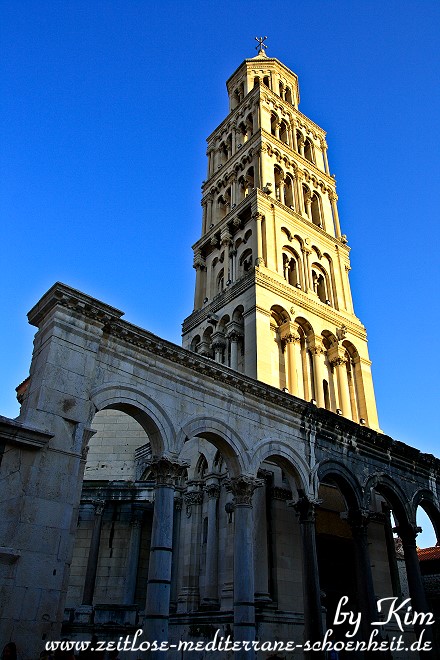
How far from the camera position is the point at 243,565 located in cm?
1553

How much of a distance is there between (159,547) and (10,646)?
478 centimetres

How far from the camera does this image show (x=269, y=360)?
79.9 feet

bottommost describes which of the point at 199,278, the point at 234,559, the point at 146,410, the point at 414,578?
the point at 234,559

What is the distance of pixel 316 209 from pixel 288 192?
2607mm

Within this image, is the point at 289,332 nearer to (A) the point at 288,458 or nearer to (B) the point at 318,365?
(B) the point at 318,365

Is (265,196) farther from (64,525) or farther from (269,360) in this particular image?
(64,525)

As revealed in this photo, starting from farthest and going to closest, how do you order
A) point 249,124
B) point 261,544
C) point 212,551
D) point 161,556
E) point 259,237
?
1. point 249,124
2. point 259,237
3. point 212,551
4. point 261,544
5. point 161,556

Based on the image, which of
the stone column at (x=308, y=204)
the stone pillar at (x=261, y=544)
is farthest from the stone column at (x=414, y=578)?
the stone column at (x=308, y=204)

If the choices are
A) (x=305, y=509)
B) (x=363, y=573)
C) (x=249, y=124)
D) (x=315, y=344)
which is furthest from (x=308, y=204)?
(x=363, y=573)

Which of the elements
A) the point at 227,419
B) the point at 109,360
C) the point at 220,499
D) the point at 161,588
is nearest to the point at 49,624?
the point at 161,588

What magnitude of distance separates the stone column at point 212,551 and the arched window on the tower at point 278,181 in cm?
1920

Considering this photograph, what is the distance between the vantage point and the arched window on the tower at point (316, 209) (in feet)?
116

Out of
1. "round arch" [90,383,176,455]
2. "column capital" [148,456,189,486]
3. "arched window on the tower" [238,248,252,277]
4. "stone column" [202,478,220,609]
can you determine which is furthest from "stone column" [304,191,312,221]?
"column capital" [148,456,189,486]

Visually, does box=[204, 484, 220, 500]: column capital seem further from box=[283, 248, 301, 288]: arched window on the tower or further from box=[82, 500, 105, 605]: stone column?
box=[283, 248, 301, 288]: arched window on the tower
